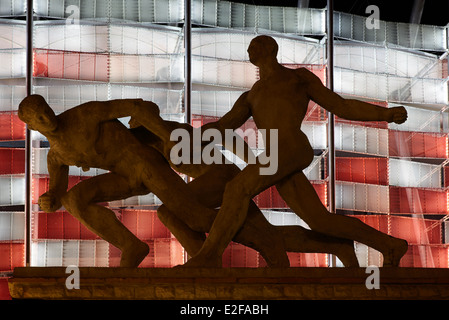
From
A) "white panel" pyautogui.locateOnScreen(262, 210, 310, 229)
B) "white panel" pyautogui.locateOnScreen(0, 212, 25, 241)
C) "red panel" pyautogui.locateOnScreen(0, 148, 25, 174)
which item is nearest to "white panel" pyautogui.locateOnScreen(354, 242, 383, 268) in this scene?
"white panel" pyautogui.locateOnScreen(262, 210, 310, 229)

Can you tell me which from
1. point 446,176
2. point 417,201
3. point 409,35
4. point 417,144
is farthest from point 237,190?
point 409,35

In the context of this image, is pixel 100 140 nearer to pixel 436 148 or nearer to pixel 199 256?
pixel 199 256

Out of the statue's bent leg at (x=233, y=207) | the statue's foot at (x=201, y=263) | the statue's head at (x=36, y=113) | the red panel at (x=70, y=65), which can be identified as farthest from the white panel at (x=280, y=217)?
the statue's head at (x=36, y=113)

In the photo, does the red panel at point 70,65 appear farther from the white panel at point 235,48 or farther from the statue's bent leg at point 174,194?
the statue's bent leg at point 174,194

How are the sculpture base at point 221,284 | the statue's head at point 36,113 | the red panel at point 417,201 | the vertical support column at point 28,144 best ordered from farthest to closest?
1. the red panel at point 417,201
2. the vertical support column at point 28,144
3. the statue's head at point 36,113
4. the sculpture base at point 221,284

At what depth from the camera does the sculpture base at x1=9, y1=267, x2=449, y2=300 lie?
7.00 metres

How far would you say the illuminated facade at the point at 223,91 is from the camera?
13.8 metres

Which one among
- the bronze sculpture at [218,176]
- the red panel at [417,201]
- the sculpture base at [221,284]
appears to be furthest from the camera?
the red panel at [417,201]

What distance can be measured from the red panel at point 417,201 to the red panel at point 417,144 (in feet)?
2.18

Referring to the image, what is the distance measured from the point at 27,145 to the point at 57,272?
22.2 feet

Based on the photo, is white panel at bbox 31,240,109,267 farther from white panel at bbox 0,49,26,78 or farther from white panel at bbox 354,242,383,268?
white panel at bbox 354,242,383,268

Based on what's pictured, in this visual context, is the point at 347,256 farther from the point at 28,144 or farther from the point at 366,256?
the point at 28,144

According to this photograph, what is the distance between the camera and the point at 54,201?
7.82m

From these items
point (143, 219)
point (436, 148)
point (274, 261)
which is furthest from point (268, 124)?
point (436, 148)
